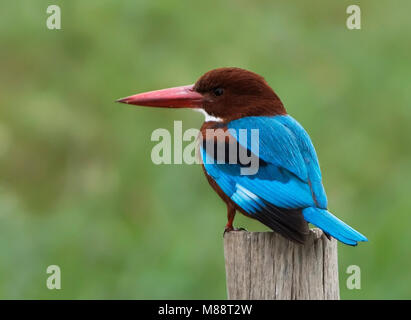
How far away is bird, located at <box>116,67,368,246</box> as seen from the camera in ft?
12.3

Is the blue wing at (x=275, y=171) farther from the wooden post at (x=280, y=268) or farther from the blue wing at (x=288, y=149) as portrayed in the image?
the wooden post at (x=280, y=268)

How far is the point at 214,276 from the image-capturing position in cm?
601

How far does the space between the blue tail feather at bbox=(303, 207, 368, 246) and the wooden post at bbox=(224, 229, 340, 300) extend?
80 millimetres

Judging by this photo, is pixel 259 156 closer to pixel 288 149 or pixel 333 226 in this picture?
pixel 288 149

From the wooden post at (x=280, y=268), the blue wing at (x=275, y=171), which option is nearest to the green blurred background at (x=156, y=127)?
the blue wing at (x=275, y=171)

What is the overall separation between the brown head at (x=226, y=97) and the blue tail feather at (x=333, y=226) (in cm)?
85

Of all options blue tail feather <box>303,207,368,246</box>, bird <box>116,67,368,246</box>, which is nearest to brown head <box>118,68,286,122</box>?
bird <box>116,67,368,246</box>

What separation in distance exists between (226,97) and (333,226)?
1.22m

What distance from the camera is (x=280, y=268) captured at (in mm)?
3691

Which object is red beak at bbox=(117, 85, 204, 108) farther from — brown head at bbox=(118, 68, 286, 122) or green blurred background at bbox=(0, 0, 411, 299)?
green blurred background at bbox=(0, 0, 411, 299)

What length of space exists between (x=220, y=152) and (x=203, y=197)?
2.38 meters
